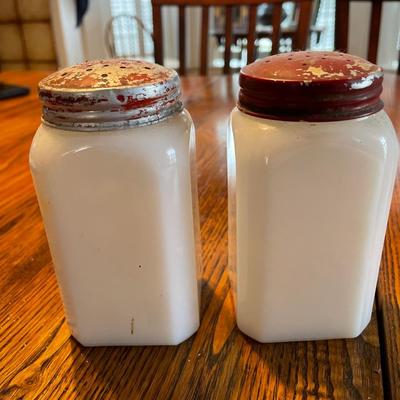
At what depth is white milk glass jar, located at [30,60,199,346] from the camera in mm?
295

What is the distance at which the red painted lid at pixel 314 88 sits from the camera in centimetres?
28

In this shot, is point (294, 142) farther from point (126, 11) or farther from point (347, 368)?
point (126, 11)

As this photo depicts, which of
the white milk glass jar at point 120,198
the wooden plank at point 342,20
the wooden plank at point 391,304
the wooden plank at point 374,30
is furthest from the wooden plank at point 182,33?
the white milk glass jar at point 120,198

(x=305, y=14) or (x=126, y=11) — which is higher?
(x=305, y=14)

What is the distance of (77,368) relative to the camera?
1.15ft

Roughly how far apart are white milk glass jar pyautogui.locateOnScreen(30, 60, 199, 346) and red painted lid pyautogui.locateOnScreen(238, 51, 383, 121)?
0.21 ft

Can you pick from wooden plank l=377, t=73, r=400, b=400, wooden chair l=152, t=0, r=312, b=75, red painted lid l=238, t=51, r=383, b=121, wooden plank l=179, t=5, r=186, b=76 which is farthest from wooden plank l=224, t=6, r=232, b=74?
red painted lid l=238, t=51, r=383, b=121

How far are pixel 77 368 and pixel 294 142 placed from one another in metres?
0.24

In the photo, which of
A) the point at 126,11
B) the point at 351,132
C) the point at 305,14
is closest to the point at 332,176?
the point at 351,132

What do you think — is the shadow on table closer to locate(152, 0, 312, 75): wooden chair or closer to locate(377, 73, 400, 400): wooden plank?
locate(377, 73, 400, 400): wooden plank

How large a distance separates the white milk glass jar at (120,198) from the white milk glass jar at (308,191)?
5 cm

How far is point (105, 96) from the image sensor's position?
0.92 feet

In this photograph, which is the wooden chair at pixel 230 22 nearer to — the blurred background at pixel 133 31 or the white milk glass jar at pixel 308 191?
the blurred background at pixel 133 31

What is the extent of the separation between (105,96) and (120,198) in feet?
0.24
